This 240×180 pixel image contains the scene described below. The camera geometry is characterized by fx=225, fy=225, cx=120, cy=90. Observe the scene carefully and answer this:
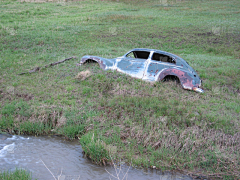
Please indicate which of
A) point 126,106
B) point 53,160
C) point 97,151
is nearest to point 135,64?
point 126,106

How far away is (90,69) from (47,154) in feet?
15.2

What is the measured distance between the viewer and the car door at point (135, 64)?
8.66m

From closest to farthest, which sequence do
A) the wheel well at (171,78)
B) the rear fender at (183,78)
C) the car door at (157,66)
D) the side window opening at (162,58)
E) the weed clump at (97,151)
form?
the weed clump at (97,151) < the rear fender at (183,78) < the car door at (157,66) < the wheel well at (171,78) < the side window opening at (162,58)

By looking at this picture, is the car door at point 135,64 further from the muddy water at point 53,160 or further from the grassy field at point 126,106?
the muddy water at point 53,160

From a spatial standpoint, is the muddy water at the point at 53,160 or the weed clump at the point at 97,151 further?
the weed clump at the point at 97,151

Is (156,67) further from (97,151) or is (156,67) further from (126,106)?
(97,151)

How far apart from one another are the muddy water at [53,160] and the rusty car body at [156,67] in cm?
379

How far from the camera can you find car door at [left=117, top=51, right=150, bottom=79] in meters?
8.66

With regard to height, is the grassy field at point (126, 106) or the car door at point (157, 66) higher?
the car door at point (157, 66)

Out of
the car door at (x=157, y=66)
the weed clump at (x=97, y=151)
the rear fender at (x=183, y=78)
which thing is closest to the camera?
the weed clump at (x=97, y=151)

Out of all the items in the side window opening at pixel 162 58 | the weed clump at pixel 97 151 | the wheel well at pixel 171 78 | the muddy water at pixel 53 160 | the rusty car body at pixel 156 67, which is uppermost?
the side window opening at pixel 162 58

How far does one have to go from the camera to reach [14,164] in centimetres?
516

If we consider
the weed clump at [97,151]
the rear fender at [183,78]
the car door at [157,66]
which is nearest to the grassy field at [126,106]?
the weed clump at [97,151]

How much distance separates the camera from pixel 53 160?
17.8 ft
